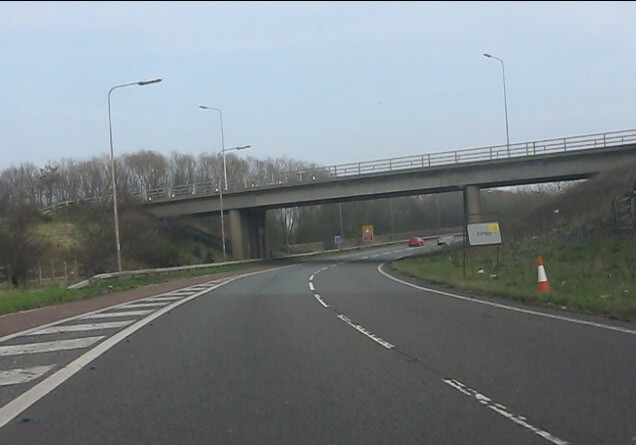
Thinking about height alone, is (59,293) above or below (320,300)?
above

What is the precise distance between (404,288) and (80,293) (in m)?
11.9

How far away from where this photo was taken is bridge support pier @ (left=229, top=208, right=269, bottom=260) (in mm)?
67875

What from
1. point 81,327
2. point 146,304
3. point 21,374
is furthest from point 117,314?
point 21,374

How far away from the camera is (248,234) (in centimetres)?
7044

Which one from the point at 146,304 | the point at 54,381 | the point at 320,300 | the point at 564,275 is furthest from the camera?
the point at 564,275

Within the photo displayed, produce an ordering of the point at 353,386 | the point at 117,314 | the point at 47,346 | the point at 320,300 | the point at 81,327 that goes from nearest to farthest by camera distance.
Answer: the point at 353,386 → the point at 47,346 → the point at 81,327 → the point at 117,314 → the point at 320,300

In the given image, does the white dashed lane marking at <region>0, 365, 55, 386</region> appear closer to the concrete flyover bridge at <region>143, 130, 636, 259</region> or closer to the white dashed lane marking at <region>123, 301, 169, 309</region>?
the white dashed lane marking at <region>123, 301, 169, 309</region>

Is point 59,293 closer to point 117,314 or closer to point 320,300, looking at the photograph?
point 117,314

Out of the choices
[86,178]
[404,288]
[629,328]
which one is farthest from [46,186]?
[629,328]

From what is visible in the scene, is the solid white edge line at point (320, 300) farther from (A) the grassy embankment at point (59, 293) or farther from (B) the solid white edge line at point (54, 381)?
(A) the grassy embankment at point (59, 293)

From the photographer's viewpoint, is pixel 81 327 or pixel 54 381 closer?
pixel 54 381

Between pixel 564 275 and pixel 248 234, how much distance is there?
48.9 metres

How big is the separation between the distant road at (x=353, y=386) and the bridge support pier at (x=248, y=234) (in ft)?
171

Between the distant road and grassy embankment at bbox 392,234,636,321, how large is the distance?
168 centimetres
